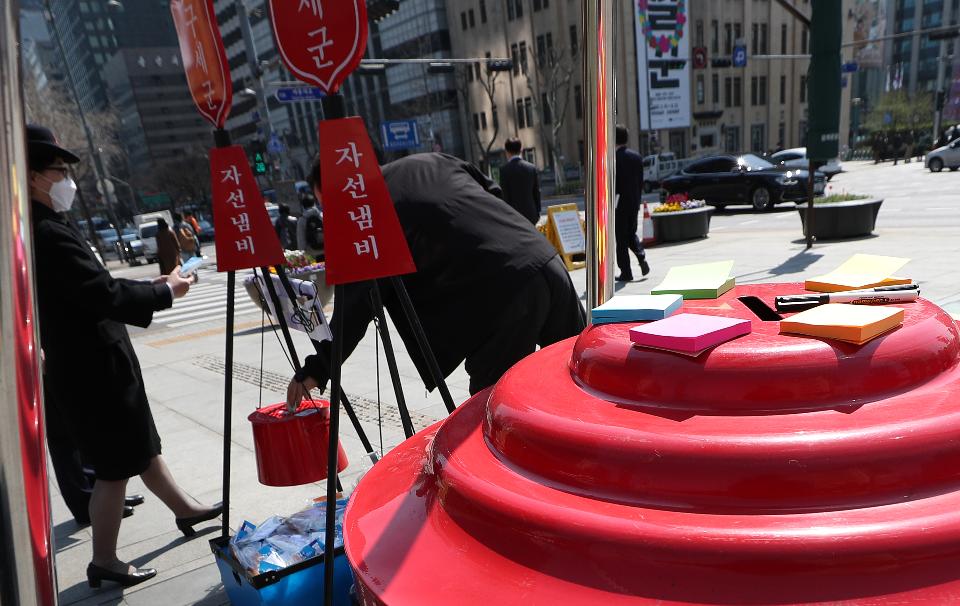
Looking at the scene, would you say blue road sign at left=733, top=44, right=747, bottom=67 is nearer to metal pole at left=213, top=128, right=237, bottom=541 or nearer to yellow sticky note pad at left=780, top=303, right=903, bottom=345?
metal pole at left=213, top=128, right=237, bottom=541

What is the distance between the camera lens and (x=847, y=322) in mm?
1067

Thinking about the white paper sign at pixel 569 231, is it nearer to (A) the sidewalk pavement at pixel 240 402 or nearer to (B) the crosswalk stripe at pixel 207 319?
(A) the sidewalk pavement at pixel 240 402

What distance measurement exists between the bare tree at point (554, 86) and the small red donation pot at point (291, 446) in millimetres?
35639

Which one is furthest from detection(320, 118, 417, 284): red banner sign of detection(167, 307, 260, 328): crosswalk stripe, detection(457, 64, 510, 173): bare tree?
detection(457, 64, 510, 173): bare tree

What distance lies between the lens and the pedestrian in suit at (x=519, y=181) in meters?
8.08

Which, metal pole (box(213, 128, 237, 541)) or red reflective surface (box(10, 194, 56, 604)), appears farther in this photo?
metal pole (box(213, 128, 237, 541))

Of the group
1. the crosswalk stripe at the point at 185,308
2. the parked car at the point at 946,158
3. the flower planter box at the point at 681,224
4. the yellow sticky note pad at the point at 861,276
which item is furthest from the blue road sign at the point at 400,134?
the yellow sticky note pad at the point at 861,276

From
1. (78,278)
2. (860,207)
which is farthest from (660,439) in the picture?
(860,207)

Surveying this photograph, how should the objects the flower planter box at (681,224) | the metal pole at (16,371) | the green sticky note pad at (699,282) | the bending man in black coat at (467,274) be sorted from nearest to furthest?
1. the metal pole at (16,371)
2. the green sticky note pad at (699,282)
3. the bending man in black coat at (467,274)
4. the flower planter box at (681,224)

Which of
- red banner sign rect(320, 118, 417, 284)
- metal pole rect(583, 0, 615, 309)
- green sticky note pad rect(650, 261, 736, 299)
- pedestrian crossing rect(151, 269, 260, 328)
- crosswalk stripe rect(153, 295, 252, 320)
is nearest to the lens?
green sticky note pad rect(650, 261, 736, 299)

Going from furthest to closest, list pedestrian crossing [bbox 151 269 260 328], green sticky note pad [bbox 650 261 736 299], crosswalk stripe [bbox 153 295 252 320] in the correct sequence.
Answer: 1. crosswalk stripe [bbox 153 295 252 320]
2. pedestrian crossing [bbox 151 269 260 328]
3. green sticky note pad [bbox 650 261 736 299]

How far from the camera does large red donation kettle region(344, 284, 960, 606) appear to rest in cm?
85

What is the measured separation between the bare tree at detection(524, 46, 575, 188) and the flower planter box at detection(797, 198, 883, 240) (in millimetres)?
27449

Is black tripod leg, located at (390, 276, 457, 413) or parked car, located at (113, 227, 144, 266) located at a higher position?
black tripod leg, located at (390, 276, 457, 413)
